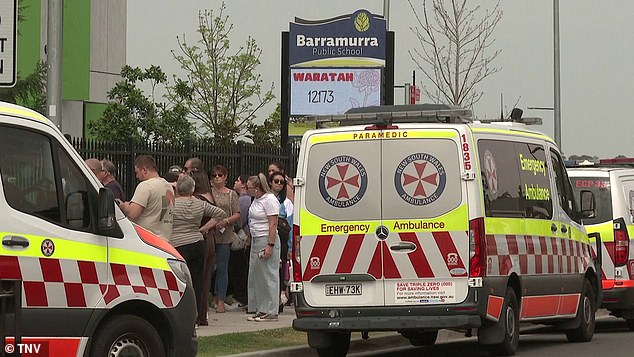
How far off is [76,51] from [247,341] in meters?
46.8

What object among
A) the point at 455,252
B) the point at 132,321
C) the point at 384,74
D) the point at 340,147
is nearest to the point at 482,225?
the point at 455,252

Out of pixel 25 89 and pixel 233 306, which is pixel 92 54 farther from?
pixel 233 306

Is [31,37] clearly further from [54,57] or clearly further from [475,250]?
[475,250]

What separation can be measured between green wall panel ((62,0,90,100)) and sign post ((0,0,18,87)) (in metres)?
49.5

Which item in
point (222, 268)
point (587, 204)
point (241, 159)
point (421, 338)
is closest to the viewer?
point (421, 338)

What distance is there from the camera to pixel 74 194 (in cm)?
1084

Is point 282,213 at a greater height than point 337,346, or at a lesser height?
greater

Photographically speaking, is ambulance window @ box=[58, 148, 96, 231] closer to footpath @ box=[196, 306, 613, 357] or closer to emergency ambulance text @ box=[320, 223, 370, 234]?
footpath @ box=[196, 306, 613, 357]

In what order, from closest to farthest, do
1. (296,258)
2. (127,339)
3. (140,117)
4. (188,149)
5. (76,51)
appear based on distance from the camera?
(127,339) < (296,258) < (188,149) < (140,117) < (76,51)

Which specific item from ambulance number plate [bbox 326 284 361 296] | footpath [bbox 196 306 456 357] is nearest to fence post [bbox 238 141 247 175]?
footpath [bbox 196 306 456 357]

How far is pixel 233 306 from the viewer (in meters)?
21.1

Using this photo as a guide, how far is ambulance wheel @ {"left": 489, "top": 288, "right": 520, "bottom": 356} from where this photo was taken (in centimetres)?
1525

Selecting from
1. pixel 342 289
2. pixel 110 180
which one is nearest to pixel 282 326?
pixel 110 180

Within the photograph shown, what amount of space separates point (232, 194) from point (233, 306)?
2617 mm
